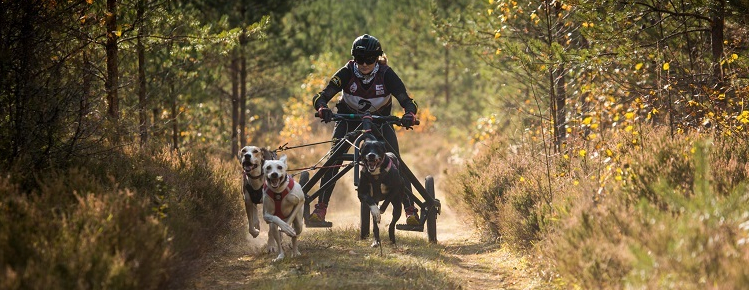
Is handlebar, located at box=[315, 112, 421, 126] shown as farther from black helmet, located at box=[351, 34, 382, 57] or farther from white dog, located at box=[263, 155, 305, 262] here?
white dog, located at box=[263, 155, 305, 262]

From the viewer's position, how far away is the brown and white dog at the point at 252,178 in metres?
8.23

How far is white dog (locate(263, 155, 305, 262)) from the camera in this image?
770 centimetres

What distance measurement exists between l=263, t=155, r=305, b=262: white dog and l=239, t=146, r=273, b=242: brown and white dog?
1.19 feet

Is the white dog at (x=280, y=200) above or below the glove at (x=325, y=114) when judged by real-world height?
below

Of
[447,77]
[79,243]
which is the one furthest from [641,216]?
[447,77]

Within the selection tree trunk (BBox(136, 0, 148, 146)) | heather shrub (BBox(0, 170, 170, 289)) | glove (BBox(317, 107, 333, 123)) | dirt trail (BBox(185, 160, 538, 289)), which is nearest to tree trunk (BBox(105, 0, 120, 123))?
tree trunk (BBox(136, 0, 148, 146))

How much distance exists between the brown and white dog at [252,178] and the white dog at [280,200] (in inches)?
14.3

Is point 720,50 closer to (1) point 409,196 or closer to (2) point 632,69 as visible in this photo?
(2) point 632,69

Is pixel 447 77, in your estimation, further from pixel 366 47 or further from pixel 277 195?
pixel 277 195

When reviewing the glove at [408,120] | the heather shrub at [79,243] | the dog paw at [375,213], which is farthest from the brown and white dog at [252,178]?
the heather shrub at [79,243]

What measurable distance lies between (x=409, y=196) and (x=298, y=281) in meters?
3.24

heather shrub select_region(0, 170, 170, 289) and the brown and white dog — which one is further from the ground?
the brown and white dog

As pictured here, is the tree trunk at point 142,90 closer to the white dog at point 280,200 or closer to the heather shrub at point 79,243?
the white dog at point 280,200


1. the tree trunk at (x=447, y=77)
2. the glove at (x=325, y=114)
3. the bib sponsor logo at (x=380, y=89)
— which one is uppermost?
the tree trunk at (x=447, y=77)
